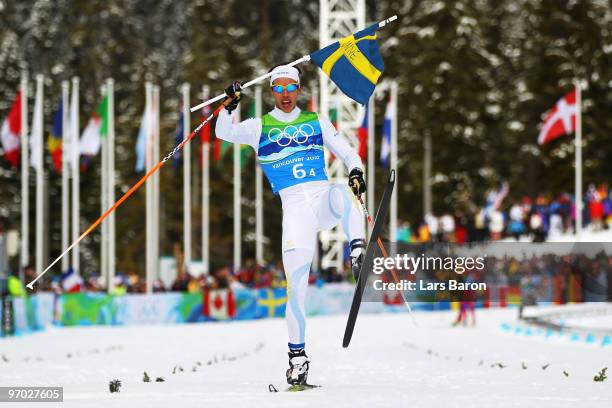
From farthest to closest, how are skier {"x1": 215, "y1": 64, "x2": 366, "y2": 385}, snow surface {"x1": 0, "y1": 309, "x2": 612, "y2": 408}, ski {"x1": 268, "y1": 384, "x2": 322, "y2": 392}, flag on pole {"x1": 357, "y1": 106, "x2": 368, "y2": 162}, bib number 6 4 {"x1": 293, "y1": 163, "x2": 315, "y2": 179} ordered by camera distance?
flag on pole {"x1": 357, "y1": 106, "x2": 368, "y2": 162} → bib number 6 4 {"x1": 293, "y1": 163, "x2": 315, "y2": 179} → skier {"x1": 215, "y1": 64, "x2": 366, "y2": 385} → ski {"x1": 268, "y1": 384, "x2": 322, "y2": 392} → snow surface {"x1": 0, "y1": 309, "x2": 612, "y2": 408}

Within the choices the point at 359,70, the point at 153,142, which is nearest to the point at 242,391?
the point at 359,70

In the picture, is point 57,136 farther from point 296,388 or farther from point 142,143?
point 296,388

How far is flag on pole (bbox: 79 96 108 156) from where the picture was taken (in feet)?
130

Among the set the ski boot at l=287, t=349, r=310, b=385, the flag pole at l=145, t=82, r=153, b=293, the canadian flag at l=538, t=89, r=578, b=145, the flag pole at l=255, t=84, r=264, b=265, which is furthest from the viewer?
the canadian flag at l=538, t=89, r=578, b=145

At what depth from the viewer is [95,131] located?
40188 millimetres

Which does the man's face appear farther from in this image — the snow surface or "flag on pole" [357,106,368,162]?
"flag on pole" [357,106,368,162]

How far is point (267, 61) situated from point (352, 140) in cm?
3376

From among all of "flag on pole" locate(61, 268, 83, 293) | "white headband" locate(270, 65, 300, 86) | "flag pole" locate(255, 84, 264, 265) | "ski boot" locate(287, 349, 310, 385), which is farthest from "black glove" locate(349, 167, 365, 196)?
"flag pole" locate(255, 84, 264, 265)

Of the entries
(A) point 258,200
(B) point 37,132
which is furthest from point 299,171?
(A) point 258,200

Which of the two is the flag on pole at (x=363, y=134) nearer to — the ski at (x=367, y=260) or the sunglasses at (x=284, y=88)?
the sunglasses at (x=284, y=88)

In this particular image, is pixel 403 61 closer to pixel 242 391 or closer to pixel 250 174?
pixel 250 174

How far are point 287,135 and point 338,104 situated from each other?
31.4m

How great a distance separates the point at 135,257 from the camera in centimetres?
7544

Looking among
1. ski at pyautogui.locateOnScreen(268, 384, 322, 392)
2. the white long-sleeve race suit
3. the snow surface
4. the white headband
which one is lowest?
the snow surface
